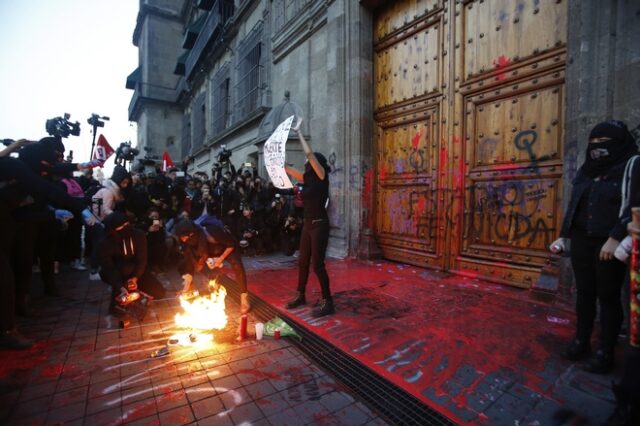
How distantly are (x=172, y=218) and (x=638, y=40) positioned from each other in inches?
302

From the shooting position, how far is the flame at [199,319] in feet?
10.5

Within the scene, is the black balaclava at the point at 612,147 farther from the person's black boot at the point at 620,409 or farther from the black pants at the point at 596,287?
the person's black boot at the point at 620,409

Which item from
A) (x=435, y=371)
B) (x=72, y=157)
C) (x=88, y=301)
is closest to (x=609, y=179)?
(x=435, y=371)

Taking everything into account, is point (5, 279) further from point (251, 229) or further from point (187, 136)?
point (187, 136)

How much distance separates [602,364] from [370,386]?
169cm

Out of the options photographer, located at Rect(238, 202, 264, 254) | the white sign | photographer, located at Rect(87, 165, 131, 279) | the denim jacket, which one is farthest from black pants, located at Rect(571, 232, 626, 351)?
photographer, located at Rect(238, 202, 264, 254)

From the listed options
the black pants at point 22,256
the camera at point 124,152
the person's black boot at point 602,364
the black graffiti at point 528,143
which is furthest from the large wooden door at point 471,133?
the black pants at point 22,256

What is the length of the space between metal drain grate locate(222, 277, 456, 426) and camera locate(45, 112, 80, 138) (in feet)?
21.4

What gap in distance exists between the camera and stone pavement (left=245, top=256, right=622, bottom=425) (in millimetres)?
2123

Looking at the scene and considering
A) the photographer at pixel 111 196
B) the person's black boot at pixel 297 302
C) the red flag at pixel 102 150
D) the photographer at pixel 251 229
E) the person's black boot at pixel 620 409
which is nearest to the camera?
the person's black boot at pixel 620 409

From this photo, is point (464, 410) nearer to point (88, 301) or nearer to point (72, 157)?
point (88, 301)

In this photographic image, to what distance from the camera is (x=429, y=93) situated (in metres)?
5.69

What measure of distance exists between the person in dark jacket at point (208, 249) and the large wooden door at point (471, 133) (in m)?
3.37

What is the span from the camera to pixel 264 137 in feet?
28.9
